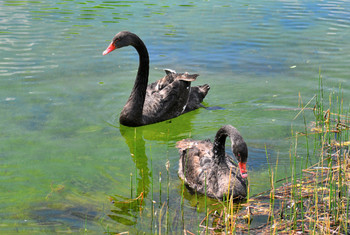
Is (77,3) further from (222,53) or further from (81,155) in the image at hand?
(81,155)

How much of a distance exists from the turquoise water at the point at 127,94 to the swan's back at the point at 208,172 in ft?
0.68

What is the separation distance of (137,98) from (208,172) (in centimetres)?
239

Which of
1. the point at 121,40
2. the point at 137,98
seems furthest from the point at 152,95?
the point at 121,40

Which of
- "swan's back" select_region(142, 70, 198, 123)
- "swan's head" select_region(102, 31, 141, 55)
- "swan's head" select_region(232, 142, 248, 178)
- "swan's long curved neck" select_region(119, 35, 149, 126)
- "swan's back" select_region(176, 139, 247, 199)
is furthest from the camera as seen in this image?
"swan's back" select_region(142, 70, 198, 123)

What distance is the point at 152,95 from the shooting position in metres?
8.88

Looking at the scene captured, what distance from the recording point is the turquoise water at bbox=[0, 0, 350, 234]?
18.4 feet

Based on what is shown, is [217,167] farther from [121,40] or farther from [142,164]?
[121,40]

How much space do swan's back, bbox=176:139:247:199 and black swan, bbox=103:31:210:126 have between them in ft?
5.04

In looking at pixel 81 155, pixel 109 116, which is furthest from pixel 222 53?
pixel 81 155

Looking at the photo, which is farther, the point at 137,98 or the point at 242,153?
the point at 137,98

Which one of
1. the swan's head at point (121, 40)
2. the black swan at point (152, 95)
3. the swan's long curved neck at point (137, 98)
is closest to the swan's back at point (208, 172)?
the swan's long curved neck at point (137, 98)

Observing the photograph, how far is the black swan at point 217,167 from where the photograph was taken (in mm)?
5453

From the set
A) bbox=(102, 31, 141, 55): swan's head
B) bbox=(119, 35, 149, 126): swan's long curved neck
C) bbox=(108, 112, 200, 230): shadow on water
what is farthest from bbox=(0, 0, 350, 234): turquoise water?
bbox=(102, 31, 141, 55): swan's head

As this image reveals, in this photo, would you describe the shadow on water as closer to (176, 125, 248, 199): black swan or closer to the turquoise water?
the turquoise water
